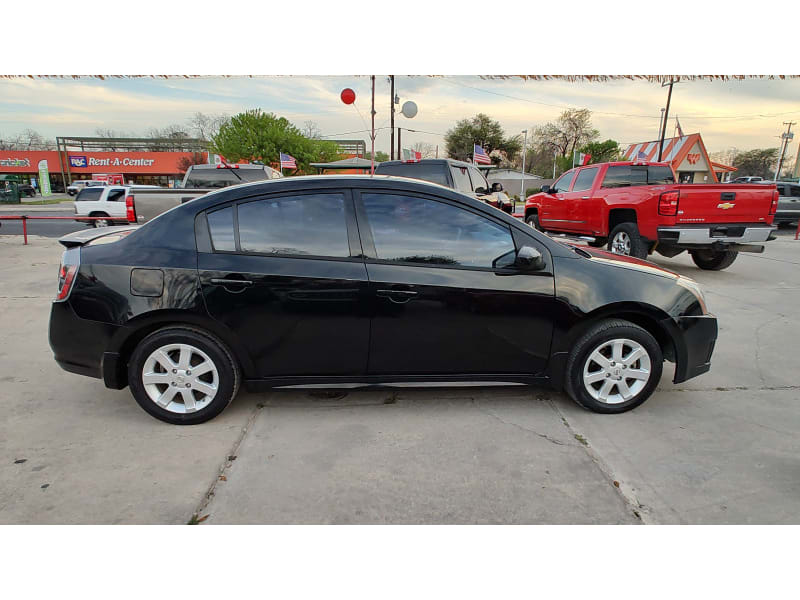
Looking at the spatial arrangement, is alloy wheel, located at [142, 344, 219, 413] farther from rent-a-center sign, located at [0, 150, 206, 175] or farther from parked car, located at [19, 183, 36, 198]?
rent-a-center sign, located at [0, 150, 206, 175]

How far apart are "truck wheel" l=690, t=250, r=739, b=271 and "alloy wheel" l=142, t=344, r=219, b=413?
29.3ft

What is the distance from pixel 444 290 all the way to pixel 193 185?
924 cm

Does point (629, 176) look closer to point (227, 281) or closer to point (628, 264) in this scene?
point (628, 264)

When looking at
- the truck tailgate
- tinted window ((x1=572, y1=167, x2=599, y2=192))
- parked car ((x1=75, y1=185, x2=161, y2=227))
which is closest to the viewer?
the truck tailgate

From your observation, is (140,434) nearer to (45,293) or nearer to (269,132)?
(45,293)

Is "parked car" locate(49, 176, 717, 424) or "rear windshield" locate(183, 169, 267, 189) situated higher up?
"rear windshield" locate(183, 169, 267, 189)

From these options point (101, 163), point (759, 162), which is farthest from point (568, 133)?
point (101, 163)

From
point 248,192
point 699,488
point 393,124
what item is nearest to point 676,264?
point 699,488

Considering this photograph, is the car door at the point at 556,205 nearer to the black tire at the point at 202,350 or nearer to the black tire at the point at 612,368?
the black tire at the point at 612,368

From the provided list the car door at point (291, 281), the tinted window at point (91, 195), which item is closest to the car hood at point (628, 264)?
the car door at point (291, 281)

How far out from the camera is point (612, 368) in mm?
3127

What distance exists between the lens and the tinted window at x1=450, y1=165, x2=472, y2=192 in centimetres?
893

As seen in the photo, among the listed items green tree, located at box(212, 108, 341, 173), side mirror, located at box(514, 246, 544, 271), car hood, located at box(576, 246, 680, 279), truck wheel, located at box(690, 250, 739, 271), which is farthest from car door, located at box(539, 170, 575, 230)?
green tree, located at box(212, 108, 341, 173)

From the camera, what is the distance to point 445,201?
3025 millimetres
